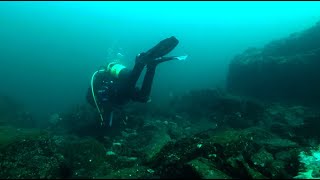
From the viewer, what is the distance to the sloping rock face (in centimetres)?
1173

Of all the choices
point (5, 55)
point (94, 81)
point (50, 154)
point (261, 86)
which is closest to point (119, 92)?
point (94, 81)

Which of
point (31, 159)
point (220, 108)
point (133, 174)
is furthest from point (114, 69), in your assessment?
point (220, 108)

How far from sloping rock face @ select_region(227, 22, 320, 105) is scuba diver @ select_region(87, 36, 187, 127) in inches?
256

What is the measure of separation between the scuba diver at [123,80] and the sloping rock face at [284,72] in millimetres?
6493

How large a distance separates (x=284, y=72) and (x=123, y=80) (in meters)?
7.96

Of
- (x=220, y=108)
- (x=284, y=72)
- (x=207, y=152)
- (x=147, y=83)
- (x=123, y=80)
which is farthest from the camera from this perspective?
(x=284, y=72)

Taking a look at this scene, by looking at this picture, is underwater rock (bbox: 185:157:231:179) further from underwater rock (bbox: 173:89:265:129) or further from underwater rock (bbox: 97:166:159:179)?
underwater rock (bbox: 173:89:265:129)

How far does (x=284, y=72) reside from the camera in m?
12.8

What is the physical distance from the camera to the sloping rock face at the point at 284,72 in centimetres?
1173

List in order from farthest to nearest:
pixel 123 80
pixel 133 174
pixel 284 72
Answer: pixel 284 72
pixel 123 80
pixel 133 174


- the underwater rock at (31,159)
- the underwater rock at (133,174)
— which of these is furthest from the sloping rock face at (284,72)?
the underwater rock at (31,159)

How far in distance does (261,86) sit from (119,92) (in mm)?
8365

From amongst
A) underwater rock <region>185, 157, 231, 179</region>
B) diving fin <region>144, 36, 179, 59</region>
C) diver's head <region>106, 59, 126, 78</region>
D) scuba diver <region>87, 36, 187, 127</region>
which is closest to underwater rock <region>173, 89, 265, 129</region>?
scuba diver <region>87, 36, 187, 127</region>

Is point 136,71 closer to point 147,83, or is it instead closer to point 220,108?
point 147,83
